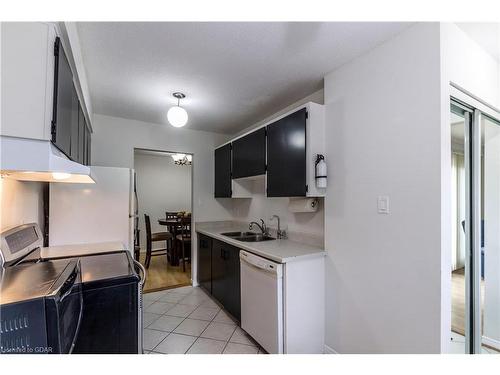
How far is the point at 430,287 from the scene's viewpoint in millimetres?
1399

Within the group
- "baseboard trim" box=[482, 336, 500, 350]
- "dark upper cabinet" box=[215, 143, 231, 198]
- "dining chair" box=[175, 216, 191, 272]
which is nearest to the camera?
"baseboard trim" box=[482, 336, 500, 350]

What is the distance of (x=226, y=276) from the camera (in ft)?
9.28

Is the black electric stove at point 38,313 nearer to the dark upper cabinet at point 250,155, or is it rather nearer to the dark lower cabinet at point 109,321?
the dark lower cabinet at point 109,321

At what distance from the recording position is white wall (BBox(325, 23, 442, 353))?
4.65 ft

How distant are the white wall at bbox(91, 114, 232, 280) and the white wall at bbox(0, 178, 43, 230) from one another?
41.3 inches

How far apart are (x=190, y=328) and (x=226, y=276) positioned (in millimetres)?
625

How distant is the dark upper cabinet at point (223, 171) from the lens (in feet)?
11.3

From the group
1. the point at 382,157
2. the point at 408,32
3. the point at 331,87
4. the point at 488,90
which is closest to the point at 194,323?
the point at 382,157

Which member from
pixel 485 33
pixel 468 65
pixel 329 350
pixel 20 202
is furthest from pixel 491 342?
pixel 20 202

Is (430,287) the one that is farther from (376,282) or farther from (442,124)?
(442,124)

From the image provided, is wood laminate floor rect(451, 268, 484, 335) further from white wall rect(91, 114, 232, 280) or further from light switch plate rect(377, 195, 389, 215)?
white wall rect(91, 114, 232, 280)

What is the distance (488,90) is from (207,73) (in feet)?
7.10

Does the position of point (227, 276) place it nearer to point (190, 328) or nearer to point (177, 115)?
point (190, 328)

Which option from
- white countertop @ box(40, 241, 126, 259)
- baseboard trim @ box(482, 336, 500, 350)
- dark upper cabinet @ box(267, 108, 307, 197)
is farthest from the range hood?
baseboard trim @ box(482, 336, 500, 350)
